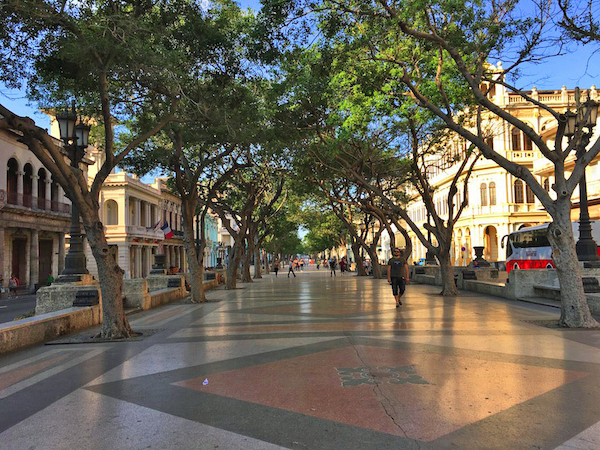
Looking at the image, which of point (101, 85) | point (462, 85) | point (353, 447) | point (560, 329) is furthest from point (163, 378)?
point (462, 85)

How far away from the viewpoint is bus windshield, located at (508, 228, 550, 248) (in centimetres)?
2782

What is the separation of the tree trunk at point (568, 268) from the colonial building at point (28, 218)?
28.9m

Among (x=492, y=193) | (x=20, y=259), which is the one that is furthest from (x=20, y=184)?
(x=492, y=193)

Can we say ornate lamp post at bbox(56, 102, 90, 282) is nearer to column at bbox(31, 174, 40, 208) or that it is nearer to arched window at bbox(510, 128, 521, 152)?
column at bbox(31, 174, 40, 208)


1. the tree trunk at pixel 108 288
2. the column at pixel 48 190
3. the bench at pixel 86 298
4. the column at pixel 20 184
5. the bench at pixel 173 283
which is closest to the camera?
the tree trunk at pixel 108 288

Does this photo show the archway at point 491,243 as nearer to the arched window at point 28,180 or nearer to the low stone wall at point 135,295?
the low stone wall at point 135,295

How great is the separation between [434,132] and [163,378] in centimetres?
1494

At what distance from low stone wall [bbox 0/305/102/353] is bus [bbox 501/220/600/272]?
23.5 m

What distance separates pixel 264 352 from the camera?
290 inches

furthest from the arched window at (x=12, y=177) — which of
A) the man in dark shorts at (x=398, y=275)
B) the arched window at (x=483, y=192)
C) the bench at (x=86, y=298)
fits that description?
the arched window at (x=483, y=192)

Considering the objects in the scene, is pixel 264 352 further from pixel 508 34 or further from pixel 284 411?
pixel 508 34

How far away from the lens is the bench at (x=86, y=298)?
10859 millimetres

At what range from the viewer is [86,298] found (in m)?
11.0

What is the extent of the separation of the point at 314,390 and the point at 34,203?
32.6 meters
